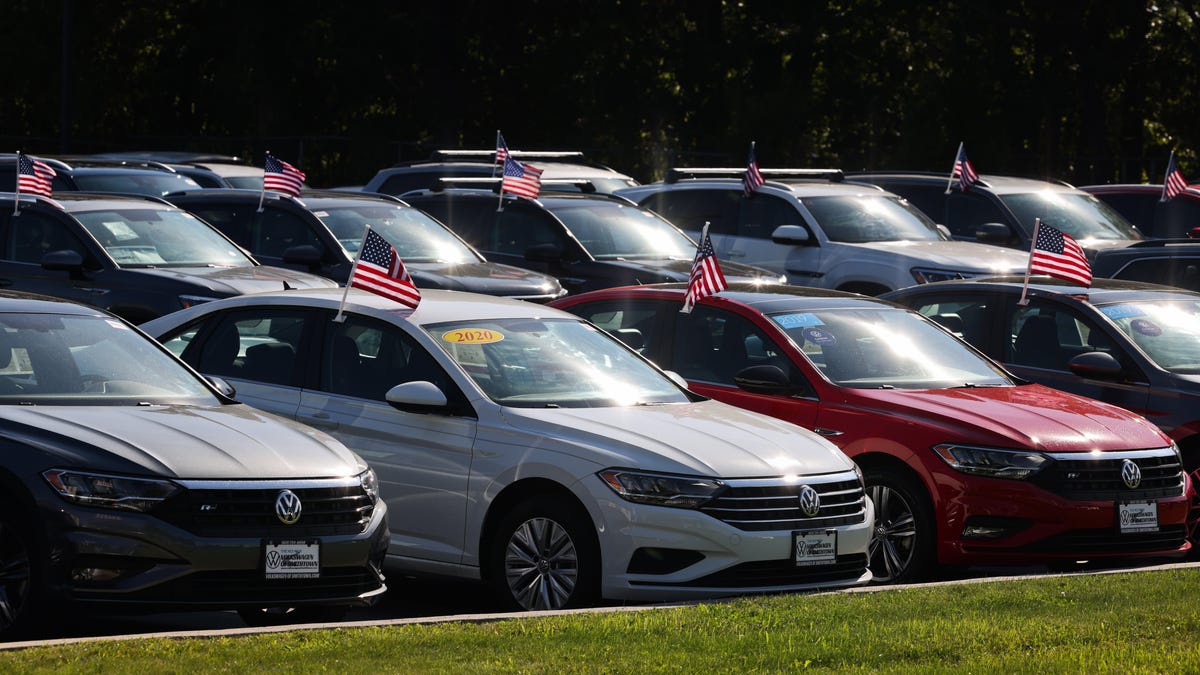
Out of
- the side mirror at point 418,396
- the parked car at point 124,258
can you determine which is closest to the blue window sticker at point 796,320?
the side mirror at point 418,396

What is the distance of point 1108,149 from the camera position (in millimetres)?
44938

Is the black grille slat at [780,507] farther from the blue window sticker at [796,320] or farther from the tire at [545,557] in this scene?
the blue window sticker at [796,320]

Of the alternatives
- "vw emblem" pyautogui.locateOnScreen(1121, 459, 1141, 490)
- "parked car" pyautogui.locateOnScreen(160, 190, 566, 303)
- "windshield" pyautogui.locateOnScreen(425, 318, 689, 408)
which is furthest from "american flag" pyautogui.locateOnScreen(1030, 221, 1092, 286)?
"parked car" pyautogui.locateOnScreen(160, 190, 566, 303)

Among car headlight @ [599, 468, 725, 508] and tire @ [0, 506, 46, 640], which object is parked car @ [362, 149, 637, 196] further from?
tire @ [0, 506, 46, 640]

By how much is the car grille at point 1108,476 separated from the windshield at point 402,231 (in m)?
8.74

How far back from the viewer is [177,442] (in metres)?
8.37

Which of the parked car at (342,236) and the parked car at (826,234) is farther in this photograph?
the parked car at (826,234)

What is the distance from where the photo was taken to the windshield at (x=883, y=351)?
11.5 meters

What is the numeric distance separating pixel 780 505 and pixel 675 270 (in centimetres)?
969

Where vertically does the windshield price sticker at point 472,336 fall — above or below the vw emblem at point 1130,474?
above

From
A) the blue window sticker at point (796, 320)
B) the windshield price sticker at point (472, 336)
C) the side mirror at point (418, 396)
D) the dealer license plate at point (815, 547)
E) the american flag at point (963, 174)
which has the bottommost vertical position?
the dealer license plate at point (815, 547)

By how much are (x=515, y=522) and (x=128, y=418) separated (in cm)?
190

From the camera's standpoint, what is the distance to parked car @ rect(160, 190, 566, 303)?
17.7m

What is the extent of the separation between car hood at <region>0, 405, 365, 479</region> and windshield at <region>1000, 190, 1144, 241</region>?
14.0 metres
